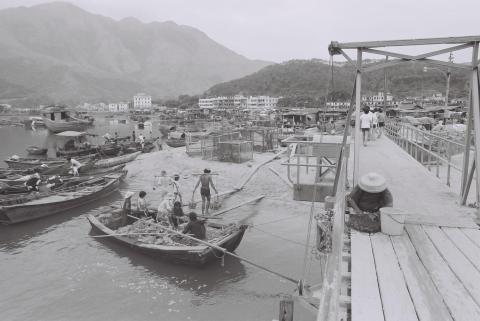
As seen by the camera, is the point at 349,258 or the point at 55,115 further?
the point at 55,115

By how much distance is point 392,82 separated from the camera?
122562mm

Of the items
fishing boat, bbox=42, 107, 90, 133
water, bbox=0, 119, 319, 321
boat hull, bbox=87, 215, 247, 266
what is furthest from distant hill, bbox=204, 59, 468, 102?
boat hull, bbox=87, 215, 247, 266

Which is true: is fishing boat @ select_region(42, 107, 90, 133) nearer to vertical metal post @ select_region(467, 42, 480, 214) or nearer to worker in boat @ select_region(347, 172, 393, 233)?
worker in boat @ select_region(347, 172, 393, 233)

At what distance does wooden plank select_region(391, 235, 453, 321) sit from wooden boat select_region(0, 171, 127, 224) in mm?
16393

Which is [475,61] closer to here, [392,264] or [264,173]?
[392,264]

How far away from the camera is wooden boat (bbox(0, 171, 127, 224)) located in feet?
53.9

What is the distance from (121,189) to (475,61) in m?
20.0

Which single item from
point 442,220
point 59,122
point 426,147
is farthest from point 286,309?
point 59,122

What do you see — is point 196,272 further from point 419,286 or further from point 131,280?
point 419,286

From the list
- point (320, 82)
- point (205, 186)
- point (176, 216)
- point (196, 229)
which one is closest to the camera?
point (196, 229)

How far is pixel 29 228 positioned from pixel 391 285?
54.7ft

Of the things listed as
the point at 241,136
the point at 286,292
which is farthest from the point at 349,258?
the point at 241,136

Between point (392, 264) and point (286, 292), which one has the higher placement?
point (392, 264)

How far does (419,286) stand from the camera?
4.19 meters
